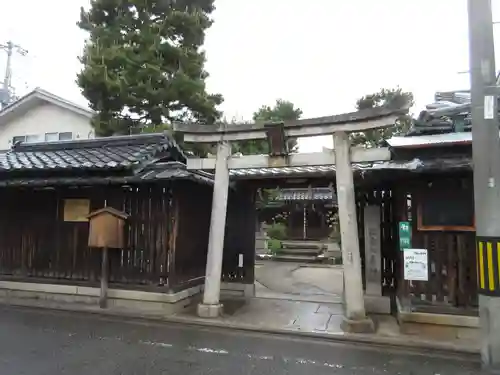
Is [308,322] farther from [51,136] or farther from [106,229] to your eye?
[51,136]

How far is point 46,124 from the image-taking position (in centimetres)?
2138

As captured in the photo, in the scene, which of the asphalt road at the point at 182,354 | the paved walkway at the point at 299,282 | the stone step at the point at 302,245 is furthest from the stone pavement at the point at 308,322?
the stone step at the point at 302,245

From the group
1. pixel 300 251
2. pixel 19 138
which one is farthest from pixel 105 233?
pixel 19 138

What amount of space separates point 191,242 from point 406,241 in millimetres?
5395

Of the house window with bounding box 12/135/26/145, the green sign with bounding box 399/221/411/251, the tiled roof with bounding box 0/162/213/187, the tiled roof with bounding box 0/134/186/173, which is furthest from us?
the house window with bounding box 12/135/26/145

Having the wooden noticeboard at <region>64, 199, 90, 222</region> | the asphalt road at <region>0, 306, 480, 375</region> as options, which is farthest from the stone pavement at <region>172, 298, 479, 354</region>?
the wooden noticeboard at <region>64, 199, 90, 222</region>

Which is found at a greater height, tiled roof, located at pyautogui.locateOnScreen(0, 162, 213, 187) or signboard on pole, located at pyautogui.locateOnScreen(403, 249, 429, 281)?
tiled roof, located at pyautogui.locateOnScreen(0, 162, 213, 187)

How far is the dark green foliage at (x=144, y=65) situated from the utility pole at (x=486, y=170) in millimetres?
13390

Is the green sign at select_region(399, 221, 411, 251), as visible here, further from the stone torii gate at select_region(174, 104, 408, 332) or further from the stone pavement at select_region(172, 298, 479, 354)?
the stone pavement at select_region(172, 298, 479, 354)

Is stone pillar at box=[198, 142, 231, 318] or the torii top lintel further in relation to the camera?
stone pillar at box=[198, 142, 231, 318]

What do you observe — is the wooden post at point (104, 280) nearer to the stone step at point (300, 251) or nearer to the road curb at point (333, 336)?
the road curb at point (333, 336)

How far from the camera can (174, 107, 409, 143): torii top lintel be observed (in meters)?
7.31

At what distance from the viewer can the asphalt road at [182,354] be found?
5480mm

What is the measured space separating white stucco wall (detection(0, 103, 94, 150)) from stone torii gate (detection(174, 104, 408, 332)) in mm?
13983
